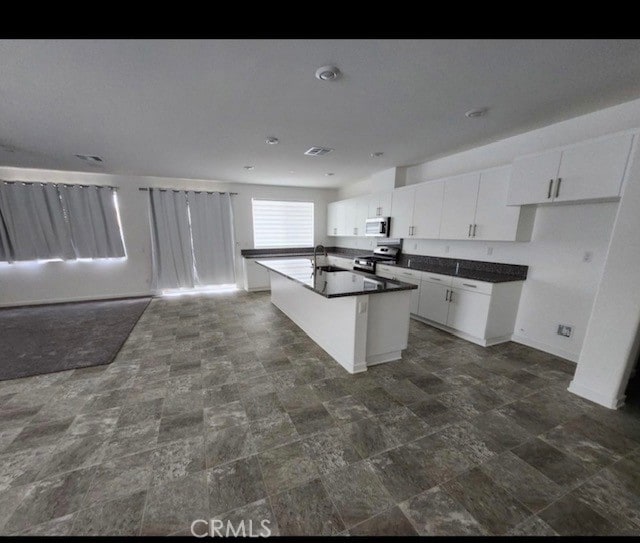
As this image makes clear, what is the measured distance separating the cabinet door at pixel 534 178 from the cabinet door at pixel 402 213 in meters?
1.52

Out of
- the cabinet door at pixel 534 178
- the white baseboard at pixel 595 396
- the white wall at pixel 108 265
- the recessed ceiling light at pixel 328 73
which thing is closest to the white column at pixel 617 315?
the white baseboard at pixel 595 396

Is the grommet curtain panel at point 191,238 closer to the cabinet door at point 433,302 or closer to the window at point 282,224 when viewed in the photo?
the window at point 282,224

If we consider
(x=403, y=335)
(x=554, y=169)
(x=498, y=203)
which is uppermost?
(x=554, y=169)

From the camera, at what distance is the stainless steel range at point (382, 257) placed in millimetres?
4805

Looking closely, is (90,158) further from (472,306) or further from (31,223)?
(472,306)

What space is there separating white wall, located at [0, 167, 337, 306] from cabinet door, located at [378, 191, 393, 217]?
10.0 feet

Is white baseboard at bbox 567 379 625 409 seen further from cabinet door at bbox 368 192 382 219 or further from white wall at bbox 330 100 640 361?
cabinet door at bbox 368 192 382 219

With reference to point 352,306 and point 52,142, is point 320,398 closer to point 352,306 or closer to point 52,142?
point 352,306

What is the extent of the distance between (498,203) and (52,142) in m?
5.71

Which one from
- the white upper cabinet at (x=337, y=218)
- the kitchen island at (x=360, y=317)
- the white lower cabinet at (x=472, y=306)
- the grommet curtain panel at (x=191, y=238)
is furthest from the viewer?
the white upper cabinet at (x=337, y=218)

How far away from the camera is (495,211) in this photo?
3084 mm

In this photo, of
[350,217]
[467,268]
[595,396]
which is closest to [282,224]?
[350,217]
